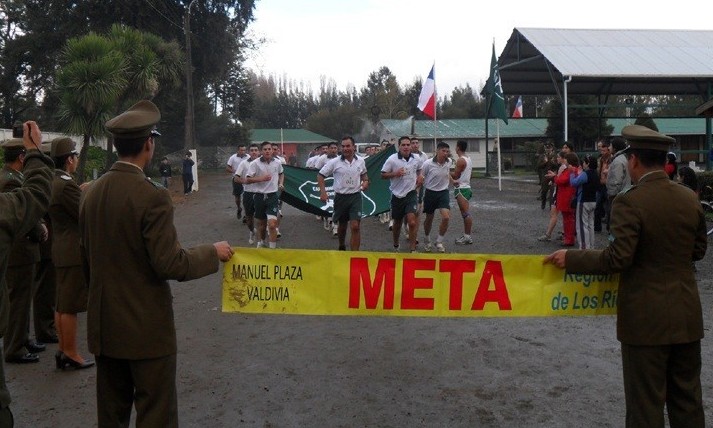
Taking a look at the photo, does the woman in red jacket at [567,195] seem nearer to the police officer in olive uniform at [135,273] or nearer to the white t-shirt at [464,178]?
the white t-shirt at [464,178]

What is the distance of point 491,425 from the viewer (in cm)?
485

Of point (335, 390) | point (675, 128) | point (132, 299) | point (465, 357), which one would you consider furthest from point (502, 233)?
point (675, 128)

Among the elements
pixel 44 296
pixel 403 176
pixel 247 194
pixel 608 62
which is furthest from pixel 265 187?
pixel 608 62

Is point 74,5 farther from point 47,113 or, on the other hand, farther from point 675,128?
point 675,128

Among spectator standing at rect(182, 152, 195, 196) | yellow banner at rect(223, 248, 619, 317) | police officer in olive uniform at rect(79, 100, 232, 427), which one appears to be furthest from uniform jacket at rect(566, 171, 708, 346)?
spectator standing at rect(182, 152, 195, 196)

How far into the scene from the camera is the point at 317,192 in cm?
1641

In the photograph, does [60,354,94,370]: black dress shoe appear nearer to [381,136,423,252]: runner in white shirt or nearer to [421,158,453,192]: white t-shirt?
[381,136,423,252]: runner in white shirt

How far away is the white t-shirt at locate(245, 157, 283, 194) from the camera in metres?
12.9

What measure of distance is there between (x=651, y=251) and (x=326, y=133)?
79.7m

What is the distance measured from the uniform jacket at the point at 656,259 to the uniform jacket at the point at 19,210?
3.16m

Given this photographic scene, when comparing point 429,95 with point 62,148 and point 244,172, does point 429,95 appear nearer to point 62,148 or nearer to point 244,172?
point 244,172

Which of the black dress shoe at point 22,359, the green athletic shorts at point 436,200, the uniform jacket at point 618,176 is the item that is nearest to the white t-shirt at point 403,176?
the green athletic shorts at point 436,200

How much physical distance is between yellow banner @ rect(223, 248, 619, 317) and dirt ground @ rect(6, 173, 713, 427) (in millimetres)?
803

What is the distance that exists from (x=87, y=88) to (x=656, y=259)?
886 inches
